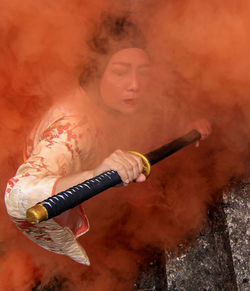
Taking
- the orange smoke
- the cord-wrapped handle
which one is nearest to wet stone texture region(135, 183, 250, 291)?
the orange smoke

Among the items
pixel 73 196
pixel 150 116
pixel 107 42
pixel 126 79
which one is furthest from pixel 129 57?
pixel 73 196

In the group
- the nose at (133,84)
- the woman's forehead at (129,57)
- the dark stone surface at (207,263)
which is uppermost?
the woman's forehead at (129,57)

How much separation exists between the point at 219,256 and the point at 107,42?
179 centimetres

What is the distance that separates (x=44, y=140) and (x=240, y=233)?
1331 millimetres

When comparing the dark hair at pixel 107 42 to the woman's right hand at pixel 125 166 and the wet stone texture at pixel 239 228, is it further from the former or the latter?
the wet stone texture at pixel 239 228

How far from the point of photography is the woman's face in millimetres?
2258

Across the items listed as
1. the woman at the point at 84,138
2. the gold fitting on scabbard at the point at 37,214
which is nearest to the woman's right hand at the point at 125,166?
the woman at the point at 84,138

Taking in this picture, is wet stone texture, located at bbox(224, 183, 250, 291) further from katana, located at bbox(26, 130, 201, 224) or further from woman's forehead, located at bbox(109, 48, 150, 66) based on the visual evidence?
woman's forehead, located at bbox(109, 48, 150, 66)

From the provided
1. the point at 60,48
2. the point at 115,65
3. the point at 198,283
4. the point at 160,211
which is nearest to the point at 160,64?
the point at 115,65

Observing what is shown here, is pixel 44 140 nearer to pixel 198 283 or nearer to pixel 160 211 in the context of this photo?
pixel 160 211

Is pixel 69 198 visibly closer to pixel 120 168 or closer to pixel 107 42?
pixel 120 168

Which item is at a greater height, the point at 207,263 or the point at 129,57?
the point at 129,57

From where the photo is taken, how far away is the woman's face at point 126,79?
2258 millimetres

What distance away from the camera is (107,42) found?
8.52ft
